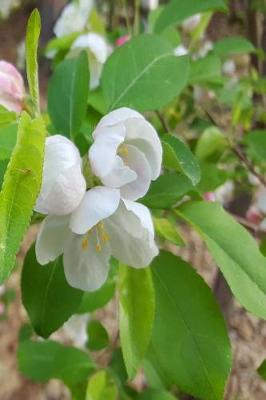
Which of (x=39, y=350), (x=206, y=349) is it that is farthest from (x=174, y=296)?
(x=39, y=350)

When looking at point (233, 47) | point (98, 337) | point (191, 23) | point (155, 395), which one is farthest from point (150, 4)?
point (155, 395)

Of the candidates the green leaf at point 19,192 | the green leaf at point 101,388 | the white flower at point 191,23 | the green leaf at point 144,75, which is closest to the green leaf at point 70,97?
the green leaf at point 144,75

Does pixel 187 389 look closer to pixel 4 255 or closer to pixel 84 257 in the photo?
pixel 84 257

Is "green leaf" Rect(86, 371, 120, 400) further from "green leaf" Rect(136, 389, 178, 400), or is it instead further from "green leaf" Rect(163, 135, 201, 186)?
"green leaf" Rect(163, 135, 201, 186)

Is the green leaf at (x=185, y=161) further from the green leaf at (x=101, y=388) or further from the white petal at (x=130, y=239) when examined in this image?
the green leaf at (x=101, y=388)

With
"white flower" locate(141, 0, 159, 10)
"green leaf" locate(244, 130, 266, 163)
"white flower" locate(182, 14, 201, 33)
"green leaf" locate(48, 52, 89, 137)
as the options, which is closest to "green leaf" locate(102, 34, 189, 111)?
"green leaf" locate(48, 52, 89, 137)

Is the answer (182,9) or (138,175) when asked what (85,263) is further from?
(182,9)
